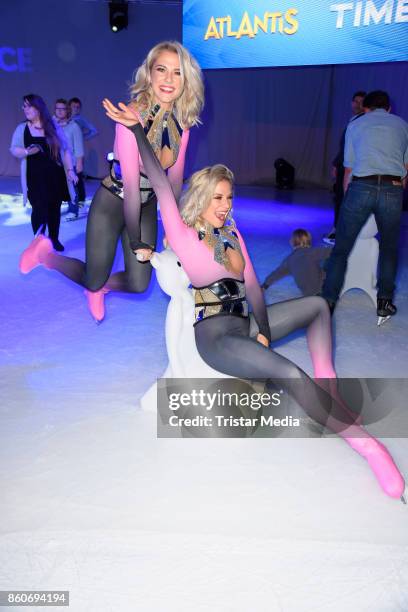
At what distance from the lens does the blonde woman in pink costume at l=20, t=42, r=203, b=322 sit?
222cm

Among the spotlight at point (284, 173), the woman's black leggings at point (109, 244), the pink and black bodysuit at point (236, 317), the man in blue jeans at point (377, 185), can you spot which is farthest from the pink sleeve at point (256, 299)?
the spotlight at point (284, 173)

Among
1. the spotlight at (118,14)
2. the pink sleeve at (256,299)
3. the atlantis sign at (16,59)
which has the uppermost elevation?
the spotlight at (118,14)

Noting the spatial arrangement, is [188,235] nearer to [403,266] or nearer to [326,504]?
[326,504]

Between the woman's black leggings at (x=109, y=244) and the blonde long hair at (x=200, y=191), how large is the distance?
409mm

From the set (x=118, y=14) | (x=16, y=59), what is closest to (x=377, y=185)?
(x=118, y=14)

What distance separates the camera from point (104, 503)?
6.16 feet

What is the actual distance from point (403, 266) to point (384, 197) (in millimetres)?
1771

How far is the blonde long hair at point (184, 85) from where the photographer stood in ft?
7.26

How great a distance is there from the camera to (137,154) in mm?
2223

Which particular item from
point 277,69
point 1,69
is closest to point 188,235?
point 277,69
